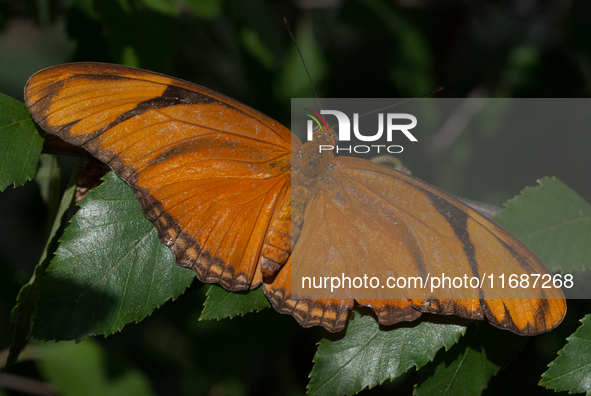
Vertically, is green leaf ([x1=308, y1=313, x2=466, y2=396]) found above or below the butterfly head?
below

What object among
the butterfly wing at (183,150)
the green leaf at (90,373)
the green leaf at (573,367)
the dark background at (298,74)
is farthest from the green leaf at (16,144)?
the green leaf at (573,367)

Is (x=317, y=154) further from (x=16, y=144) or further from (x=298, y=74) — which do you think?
(x=298, y=74)

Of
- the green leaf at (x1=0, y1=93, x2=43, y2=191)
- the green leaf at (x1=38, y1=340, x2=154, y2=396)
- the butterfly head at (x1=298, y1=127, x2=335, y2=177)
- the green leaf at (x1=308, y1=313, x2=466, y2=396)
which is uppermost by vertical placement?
the green leaf at (x1=0, y1=93, x2=43, y2=191)

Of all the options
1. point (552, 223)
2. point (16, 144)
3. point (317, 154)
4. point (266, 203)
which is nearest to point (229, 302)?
point (266, 203)

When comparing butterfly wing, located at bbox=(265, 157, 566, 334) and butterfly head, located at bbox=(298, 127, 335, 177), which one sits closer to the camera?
butterfly wing, located at bbox=(265, 157, 566, 334)

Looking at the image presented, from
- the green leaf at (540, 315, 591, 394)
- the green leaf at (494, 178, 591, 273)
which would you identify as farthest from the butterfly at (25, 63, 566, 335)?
the green leaf at (494, 178, 591, 273)

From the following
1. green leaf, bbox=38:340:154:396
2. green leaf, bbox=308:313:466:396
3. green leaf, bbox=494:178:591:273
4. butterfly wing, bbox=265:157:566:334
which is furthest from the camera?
green leaf, bbox=38:340:154:396

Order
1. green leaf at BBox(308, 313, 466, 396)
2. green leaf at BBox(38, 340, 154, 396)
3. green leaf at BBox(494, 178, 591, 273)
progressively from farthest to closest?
green leaf at BBox(38, 340, 154, 396) < green leaf at BBox(494, 178, 591, 273) < green leaf at BBox(308, 313, 466, 396)

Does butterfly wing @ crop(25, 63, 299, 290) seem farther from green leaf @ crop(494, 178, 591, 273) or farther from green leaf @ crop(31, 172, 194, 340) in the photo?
green leaf @ crop(494, 178, 591, 273)
